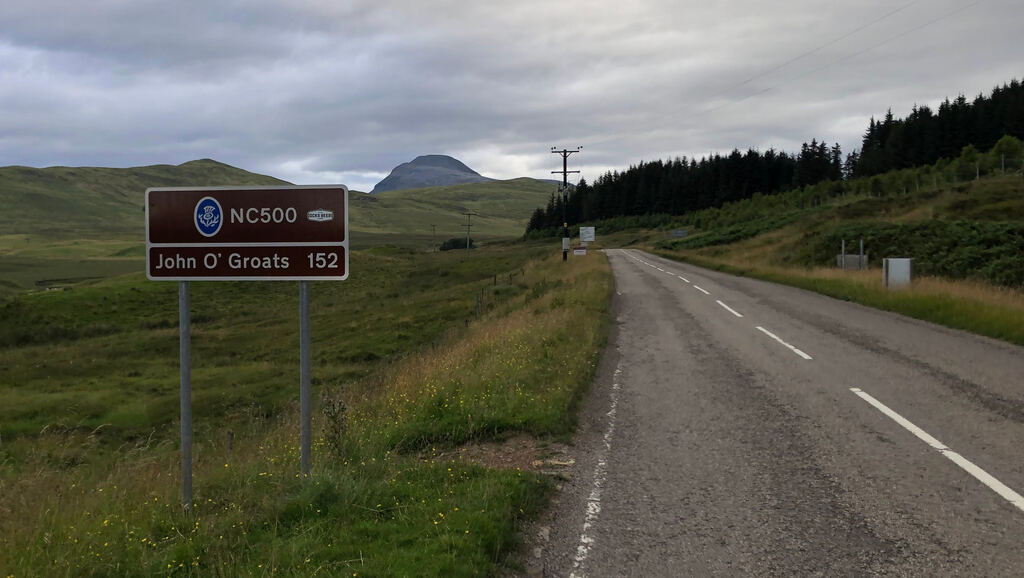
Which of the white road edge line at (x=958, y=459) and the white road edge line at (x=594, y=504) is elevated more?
the white road edge line at (x=958, y=459)

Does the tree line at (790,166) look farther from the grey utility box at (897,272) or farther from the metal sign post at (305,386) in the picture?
the metal sign post at (305,386)

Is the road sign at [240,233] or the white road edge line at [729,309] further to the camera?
the white road edge line at [729,309]

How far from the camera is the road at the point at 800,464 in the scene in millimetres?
4633

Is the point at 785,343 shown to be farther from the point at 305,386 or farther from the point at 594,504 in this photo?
the point at 305,386

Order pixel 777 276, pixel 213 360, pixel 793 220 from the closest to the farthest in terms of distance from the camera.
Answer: pixel 777 276 < pixel 213 360 < pixel 793 220

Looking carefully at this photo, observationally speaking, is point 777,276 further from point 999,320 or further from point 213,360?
point 213,360

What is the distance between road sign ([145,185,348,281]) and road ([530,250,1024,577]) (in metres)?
3.00

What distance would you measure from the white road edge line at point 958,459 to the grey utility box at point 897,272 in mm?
15150

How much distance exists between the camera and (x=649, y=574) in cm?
437

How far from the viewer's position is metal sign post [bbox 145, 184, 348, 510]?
5504 mm

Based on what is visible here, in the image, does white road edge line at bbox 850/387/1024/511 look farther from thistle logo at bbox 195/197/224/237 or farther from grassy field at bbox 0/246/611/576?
thistle logo at bbox 195/197/224/237

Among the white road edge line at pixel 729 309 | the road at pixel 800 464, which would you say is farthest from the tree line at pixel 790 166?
the road at pixel 800 464

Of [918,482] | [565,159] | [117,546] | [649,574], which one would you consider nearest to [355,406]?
[117,546]

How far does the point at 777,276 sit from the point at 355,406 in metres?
26.0
